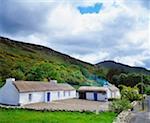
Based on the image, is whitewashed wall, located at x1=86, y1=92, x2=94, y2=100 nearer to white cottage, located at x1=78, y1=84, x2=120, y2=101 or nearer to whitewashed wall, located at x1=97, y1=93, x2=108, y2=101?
white cottage, located at x1=78, y1=84, x2=120, y2=101

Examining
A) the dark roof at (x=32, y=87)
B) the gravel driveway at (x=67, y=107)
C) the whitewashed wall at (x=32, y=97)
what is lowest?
the gravel driveway at (x=67, y=107)

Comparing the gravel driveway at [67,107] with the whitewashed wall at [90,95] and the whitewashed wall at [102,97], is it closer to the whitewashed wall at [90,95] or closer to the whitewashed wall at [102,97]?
the whitewashed wall at [102,97]

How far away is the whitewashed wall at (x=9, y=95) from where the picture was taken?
39375 millimetres

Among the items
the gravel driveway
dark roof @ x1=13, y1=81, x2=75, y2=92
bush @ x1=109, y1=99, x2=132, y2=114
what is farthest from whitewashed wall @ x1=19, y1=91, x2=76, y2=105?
bush @ x1=109, y1=99, x2=132, y2=114

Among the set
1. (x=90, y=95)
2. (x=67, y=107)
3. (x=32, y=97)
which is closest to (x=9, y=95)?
(x=32, y=97)

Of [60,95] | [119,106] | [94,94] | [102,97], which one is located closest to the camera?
[119,106]

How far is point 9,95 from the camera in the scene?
40.6 metres

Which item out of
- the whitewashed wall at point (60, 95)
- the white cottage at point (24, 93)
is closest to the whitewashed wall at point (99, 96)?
the whitewashed wall at point (60, 95)

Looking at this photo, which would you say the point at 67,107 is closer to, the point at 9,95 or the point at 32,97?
the point at 32,97

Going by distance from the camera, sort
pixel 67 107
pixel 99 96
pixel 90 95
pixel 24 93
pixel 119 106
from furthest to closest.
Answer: pixel 90 95, pixel 99 96, pixel 24 93, pixel 67 107, pixel 119 106

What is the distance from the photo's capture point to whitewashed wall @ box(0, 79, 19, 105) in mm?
39375

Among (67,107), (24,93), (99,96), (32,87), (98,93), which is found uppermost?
(32,87)

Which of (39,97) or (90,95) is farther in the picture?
(90,95)

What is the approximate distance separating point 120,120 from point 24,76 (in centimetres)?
4233
